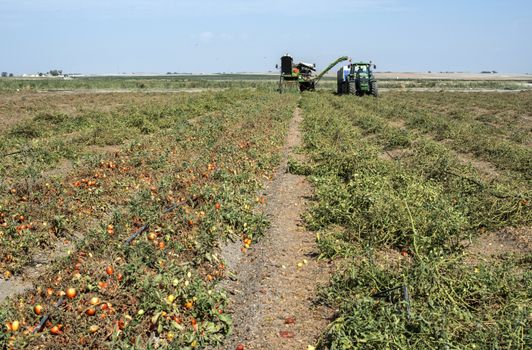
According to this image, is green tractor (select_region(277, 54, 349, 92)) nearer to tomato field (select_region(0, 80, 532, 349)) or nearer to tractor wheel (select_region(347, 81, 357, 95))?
tractor wheel (select_region(347, 81, 357, 95))

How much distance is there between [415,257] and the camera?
5.54 m

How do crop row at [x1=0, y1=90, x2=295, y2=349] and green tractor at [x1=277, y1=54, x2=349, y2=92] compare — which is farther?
green tractor at [x1=277, y1=54, x2=349, y2=92]

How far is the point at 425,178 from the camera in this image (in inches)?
369

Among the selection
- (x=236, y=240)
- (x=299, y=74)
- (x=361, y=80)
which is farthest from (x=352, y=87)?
(x=236, y=240)

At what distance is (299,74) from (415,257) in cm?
3366

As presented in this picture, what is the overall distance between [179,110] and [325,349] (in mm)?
19820

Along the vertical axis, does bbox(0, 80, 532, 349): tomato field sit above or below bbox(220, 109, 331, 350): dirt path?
above

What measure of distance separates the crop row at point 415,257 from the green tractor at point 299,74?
88.9ft

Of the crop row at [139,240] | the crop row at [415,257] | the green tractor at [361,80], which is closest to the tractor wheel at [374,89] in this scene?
the green tractor at [361,80]

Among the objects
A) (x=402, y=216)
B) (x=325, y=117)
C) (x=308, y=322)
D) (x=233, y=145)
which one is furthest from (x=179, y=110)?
(x=308, y=322)

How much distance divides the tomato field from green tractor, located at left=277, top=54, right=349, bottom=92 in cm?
2535

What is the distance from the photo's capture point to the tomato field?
4160 mm

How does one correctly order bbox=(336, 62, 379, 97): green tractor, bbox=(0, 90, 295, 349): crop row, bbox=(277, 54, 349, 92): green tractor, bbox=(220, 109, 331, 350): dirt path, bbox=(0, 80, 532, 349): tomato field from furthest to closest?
bbox=(277, 54, 349, 92): green tractor, bbox=(336, 62, 379, 97): green tractor, bbox=(220, 109, 331, 350): dirt path, bbox=(0, 90, 295, 349): crop row, bbox=(0, 80, 532, 349): tomato field

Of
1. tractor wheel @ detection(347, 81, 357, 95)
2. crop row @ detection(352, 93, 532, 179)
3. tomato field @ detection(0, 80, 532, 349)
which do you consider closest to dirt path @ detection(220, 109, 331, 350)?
tomato field @ detection(0, 80, 532, 349)
